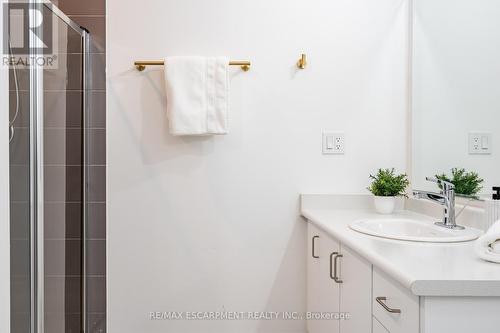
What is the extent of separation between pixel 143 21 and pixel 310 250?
1.38 m

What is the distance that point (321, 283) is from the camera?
5.52 ft

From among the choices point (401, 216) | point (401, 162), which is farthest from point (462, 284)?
point (401, 162)

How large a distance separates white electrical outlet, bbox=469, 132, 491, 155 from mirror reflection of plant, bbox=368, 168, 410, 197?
15.3 inches

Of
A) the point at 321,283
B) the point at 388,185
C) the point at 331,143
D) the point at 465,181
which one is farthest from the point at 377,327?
the point at 331,143

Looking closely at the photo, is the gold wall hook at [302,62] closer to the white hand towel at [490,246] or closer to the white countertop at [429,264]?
the white countertop at [429,264]

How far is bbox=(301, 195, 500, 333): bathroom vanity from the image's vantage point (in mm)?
845

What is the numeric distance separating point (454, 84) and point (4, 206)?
1.71 metres

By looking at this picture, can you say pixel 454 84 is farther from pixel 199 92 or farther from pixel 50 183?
pixel 50 183

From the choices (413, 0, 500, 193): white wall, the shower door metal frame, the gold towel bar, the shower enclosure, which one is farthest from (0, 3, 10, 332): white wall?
(413, 0, 500, 193): white wall

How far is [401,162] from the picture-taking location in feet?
6.63

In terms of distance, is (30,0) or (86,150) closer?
(30,0)

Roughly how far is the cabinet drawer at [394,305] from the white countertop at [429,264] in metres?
0.04

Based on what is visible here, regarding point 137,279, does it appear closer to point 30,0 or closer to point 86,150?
point 86,150

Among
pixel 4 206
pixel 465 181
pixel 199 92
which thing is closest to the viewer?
pixel 4 206
